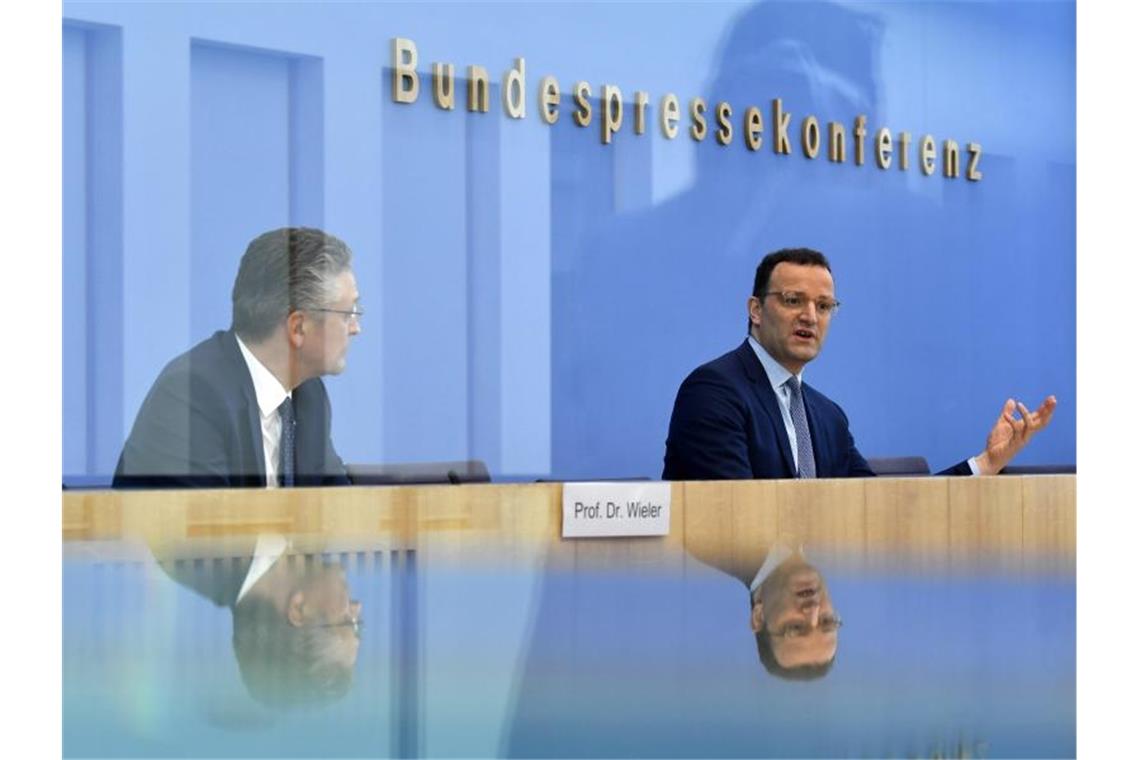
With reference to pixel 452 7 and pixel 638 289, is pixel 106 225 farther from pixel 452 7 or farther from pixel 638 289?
pixel 638 289

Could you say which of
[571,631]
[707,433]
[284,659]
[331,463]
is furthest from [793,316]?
[284,659]

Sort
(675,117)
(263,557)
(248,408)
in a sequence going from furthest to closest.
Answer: (675,117) < (248,408) < (263,557)

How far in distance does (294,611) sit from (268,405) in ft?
1.01

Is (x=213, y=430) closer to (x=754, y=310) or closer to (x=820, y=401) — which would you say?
(x=754, y=310)

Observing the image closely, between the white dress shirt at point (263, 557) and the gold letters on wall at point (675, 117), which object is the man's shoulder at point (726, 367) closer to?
the gold letters on wall at point (675, 117)

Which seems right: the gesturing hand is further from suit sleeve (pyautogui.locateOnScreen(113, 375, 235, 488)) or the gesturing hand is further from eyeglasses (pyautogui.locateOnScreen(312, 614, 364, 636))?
suit sleeve (pyautogui.locateOnScreen(113, 375, 235, 488))

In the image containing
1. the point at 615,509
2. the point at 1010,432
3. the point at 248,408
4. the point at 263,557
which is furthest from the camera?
the point at 1010,432

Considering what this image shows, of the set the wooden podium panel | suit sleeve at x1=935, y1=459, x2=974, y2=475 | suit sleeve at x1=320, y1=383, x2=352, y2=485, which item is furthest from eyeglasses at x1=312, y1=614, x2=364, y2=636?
suit sleeve at x1=935, y1=459, x2=974, y2=475

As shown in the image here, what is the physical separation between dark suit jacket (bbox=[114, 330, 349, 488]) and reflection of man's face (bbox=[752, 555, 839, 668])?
67 cm

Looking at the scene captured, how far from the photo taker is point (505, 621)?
2.71 metres

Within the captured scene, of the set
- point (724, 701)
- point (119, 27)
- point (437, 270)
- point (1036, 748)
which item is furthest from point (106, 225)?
point (1036, 748)

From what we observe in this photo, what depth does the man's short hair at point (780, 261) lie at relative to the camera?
128 inches

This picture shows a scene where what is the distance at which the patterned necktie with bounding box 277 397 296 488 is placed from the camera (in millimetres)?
2678

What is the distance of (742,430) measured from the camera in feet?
10.5
